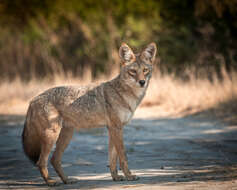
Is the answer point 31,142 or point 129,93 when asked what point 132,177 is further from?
point 31,142

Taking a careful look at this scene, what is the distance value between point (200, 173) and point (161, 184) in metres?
0.86

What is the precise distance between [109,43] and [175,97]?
1066cm

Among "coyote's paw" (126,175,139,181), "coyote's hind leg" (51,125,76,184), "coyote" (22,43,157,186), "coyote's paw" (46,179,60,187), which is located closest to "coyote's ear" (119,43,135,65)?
"coyote" (22,43,157,186)

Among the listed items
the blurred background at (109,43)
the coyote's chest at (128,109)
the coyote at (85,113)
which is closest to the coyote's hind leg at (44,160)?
the coyote at (85,113)

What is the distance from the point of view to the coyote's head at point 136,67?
19.8 ft

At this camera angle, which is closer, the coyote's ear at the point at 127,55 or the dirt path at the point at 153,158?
the dirt path at the point at 153,158

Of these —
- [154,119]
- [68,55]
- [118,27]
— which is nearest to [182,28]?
[118,27]

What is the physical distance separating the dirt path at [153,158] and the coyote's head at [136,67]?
133cm

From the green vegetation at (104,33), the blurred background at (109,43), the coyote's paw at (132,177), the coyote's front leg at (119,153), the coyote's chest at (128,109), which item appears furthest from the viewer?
the green vegetation at (104,33)

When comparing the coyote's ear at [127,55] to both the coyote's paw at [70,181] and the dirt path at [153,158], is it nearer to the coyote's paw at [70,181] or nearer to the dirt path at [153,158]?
the dirt path at [153,158]

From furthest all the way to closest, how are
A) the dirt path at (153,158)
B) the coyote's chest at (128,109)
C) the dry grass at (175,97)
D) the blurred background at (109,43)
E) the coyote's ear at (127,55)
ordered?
the blurred background at (109,43), the dry grass at (175,97), the coyote's ear at (127,55), the coyote's chest at (128,109), the dirt path at (153,158)

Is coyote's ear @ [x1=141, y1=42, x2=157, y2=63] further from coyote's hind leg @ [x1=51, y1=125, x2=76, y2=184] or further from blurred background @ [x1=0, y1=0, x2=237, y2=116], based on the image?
blurred background @ [x1=0, y1=0, x2=237, y2=116]

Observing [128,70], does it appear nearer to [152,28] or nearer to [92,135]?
[92,135]

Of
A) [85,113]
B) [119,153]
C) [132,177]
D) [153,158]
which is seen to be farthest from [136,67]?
[153,158]
